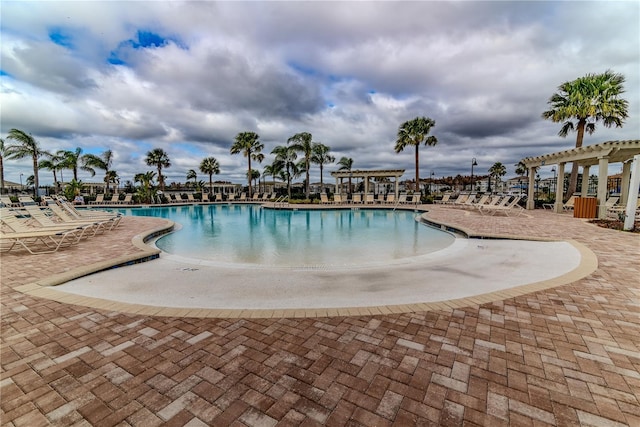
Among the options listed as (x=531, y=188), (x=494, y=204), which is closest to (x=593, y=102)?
(x=531, y=188)

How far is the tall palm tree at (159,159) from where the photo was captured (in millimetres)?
34312

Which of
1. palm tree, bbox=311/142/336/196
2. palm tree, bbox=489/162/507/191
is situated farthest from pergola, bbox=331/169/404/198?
palm tree, bbox=489/162/507/191

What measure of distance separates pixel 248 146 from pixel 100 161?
17437 mm

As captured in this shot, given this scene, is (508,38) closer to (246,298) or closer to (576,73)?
(576,73)

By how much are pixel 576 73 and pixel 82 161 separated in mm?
43557

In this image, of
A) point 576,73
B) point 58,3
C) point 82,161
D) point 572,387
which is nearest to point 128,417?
point 572,387

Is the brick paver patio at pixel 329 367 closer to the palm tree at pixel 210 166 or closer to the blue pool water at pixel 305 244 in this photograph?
the blue pool water at pixel 305 244

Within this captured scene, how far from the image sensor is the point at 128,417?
158 cm

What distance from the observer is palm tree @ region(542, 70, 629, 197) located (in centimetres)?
1524

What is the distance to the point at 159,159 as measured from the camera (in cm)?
3491

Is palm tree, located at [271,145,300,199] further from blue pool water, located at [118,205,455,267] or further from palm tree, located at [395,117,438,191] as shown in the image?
blue pool water, located at [118,205,455,267]

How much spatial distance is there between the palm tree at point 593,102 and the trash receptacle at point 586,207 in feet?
16.7

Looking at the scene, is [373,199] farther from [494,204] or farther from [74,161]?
[74,161]

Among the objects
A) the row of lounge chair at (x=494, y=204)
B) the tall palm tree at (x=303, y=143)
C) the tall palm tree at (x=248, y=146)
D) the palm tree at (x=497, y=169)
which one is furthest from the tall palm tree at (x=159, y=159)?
the palm tree at (x=497, y=169)
